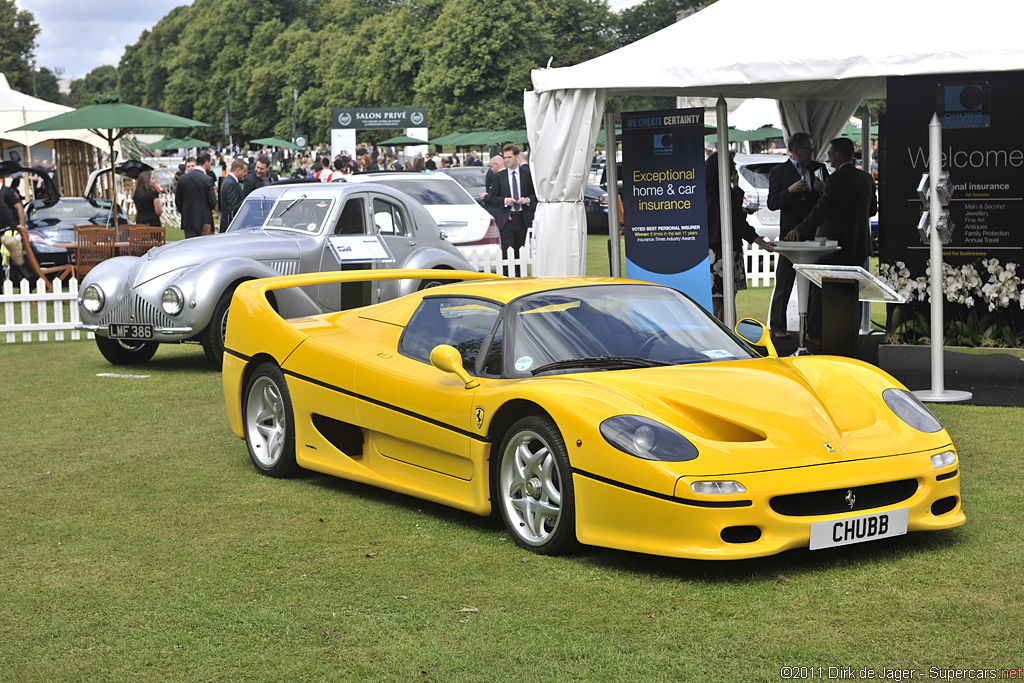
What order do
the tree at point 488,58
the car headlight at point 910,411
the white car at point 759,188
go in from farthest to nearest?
the tree at point 488,58 < the white car at point 759,188 < the car headlight at point 910,411

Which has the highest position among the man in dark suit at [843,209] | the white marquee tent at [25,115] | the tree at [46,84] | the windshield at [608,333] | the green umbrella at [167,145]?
the tree at [46,84]

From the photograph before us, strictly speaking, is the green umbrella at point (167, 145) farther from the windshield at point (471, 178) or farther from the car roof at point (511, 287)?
the car roof at point (511, 287)

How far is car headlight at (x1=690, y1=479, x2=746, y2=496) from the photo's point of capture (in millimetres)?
4895

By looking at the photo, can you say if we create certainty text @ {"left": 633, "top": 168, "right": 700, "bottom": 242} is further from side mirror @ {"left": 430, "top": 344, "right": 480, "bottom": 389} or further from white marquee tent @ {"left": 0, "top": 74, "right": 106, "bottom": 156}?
white marquee tent @ {"left": 0, "top": 74, "right": 106, "bottom": 156}

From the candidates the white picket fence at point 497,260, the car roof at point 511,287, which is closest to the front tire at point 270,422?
the car roof at point 511,287

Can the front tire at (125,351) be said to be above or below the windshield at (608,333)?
below

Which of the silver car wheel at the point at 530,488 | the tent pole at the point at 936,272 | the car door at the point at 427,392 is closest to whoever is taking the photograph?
the silver car wheel at the point at 530,488

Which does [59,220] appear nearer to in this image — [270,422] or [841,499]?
[270,422]

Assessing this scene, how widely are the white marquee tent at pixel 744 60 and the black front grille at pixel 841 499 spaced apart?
437cm

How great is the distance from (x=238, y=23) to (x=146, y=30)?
53818 millimetres

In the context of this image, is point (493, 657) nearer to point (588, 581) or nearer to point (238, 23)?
point (588, 581)

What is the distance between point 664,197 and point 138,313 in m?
5.14

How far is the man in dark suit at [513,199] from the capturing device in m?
18.4

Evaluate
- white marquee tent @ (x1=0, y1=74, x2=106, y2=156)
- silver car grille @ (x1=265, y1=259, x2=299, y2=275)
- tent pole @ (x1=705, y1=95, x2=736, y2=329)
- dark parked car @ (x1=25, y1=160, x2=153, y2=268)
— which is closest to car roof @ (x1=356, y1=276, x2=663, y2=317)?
tent pole @ (x1=705, y1=95, x2=736, y2=329)
